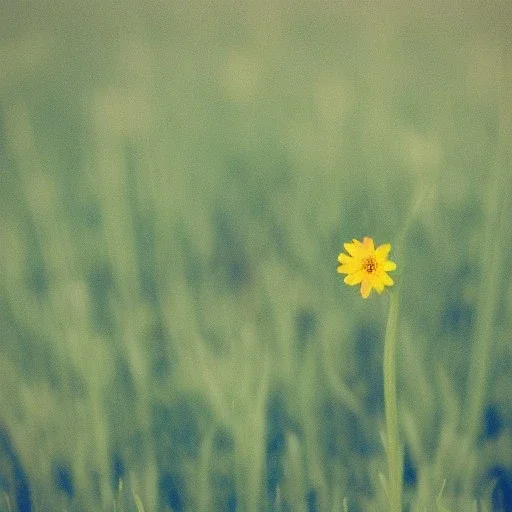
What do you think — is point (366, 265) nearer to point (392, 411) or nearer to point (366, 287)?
point (366, 287)

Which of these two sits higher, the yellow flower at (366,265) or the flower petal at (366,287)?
the yellow flower at (366,265)

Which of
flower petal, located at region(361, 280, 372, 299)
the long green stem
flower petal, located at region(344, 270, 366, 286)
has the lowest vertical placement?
the long green stem

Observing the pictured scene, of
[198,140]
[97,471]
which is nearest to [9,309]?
[97,471]

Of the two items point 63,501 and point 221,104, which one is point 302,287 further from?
point 63,501

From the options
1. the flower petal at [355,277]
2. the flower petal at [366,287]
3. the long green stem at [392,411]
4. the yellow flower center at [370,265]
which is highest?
the yellow flower center at [370,265]

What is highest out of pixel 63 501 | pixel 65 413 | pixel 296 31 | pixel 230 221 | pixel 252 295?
pixel 296 31

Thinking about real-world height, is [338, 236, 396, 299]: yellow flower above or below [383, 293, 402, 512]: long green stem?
above
